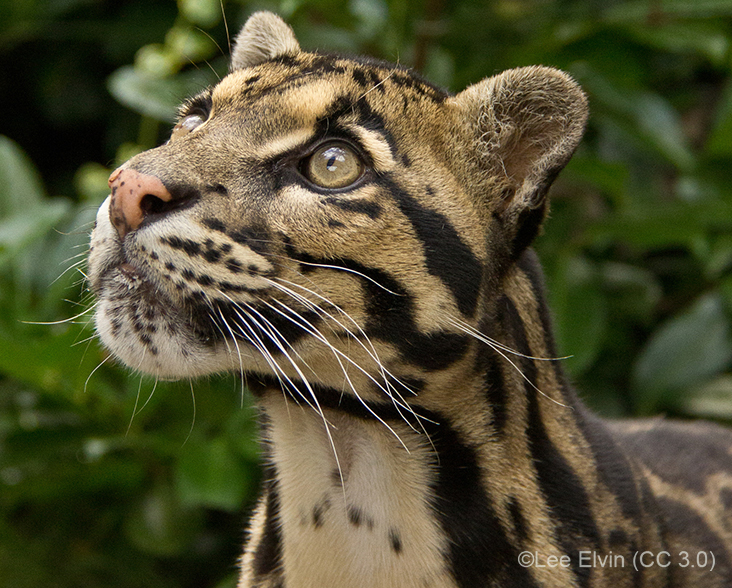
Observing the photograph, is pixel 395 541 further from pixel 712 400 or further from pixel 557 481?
pixel 712 400

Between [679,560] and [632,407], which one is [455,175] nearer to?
[679,560]

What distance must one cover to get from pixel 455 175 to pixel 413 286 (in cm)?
37

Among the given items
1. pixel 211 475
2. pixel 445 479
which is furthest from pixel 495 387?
pixel 211 475

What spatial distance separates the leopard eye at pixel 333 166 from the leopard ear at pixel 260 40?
0.69m

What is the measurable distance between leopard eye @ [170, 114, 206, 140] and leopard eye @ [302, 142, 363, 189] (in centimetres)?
46

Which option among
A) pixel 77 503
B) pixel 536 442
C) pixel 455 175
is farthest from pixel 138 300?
pixel 77 503

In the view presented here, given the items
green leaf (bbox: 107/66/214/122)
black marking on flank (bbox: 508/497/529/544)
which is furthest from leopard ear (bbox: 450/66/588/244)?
green leaf (bbox: 107/66/214/122)

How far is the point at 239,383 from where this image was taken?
3848 millimetres

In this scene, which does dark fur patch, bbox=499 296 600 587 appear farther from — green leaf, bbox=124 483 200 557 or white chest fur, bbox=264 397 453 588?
green leaf, bbox=124 483 200 557

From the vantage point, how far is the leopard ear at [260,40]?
2727 mm

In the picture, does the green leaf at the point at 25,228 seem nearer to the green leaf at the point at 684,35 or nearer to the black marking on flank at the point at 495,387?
the black marking on flank at the point at 495,387

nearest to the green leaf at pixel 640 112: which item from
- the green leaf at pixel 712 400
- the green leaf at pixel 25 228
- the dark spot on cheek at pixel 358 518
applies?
the green leaf at pixel 712 400

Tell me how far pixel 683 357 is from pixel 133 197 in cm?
315

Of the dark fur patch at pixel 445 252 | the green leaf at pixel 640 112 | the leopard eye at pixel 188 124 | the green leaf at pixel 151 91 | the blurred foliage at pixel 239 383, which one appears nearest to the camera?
the dark fur patch at pixel 445 252
